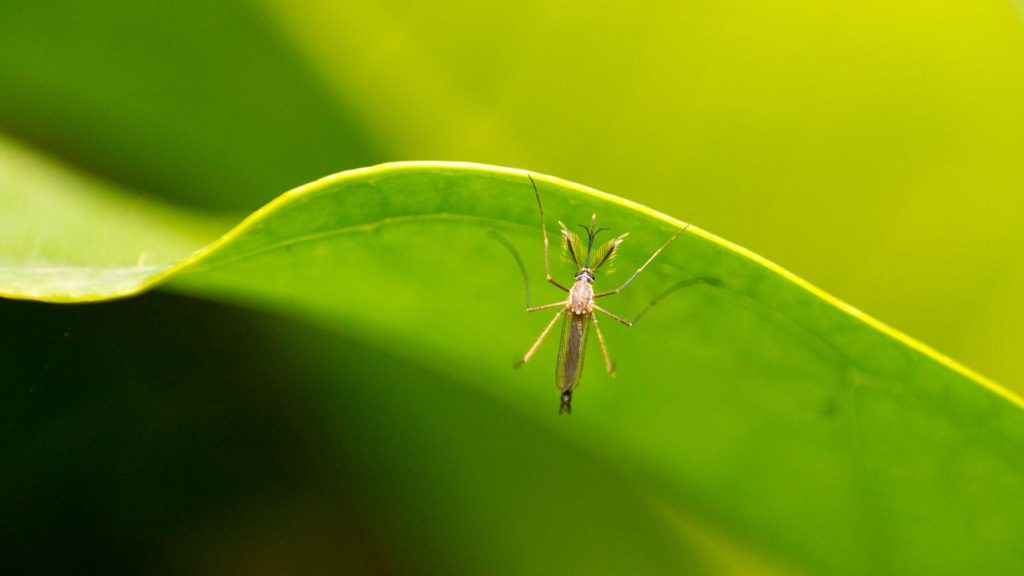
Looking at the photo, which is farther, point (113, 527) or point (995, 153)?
point (995, 153)

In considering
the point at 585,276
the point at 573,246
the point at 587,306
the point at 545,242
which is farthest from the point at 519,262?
the point at 585,276

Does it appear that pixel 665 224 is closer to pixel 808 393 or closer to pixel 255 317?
pixel 808 393

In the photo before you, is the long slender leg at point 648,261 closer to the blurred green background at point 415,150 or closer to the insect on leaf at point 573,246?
the insect on leaf at point 573,246

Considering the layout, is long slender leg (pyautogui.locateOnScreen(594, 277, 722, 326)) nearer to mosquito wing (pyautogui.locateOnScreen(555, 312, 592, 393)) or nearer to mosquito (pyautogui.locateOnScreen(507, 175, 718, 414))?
mosquito (pyautogui.locateOnScreen(507, 175, 718, 414))

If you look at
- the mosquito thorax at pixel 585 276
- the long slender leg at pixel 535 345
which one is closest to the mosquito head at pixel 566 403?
the long slender leg at pixel 535 345

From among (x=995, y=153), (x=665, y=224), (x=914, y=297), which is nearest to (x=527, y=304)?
(x=665, y=224)

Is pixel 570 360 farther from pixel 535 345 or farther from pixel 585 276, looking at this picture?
pixel 585 276
